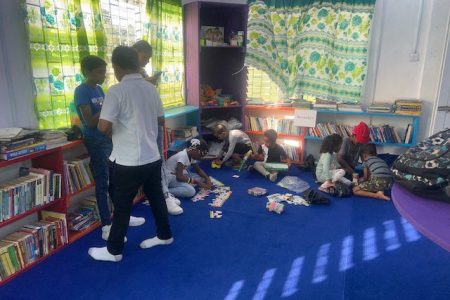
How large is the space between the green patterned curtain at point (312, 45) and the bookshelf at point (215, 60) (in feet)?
0.73

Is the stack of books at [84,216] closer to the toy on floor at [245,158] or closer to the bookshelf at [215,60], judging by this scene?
the toy on floor at [245,158]

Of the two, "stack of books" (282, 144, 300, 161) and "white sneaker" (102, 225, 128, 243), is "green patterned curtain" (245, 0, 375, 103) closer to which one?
"stack of books" (282, 144, 300, 161)

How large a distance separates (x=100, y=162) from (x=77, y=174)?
0.31 metres

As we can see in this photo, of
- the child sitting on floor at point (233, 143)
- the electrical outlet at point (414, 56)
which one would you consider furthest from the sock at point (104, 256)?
the electrical outlet at point (414, 56)

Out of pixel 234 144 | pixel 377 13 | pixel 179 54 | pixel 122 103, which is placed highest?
pixel 377 13

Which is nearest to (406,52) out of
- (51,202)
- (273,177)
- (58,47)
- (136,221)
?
(273,177)

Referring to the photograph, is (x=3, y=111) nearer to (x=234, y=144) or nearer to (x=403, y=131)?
(x=234, y=144)

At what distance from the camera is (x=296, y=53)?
499cm

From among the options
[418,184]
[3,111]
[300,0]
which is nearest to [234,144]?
[300,0]

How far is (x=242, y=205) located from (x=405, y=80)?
9.60ft

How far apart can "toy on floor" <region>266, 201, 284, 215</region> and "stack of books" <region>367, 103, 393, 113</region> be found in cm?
209

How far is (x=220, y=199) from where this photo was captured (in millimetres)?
3744

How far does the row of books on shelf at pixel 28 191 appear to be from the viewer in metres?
2.36

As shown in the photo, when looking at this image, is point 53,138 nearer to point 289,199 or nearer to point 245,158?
point 289,199
